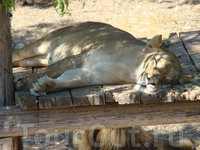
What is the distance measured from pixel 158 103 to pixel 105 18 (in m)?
6.71

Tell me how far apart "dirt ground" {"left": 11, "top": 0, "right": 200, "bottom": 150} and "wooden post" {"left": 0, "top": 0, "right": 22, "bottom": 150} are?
15.5 ft

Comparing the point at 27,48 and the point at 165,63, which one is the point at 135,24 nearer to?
the point at 27,48

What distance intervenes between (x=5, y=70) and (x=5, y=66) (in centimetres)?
5

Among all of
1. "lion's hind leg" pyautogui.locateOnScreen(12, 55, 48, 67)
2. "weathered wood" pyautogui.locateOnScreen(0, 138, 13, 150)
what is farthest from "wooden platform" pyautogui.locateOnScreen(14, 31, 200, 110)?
"lion's hind leg" pyautogui.locateOnScreen(12, 55, 48, 67)

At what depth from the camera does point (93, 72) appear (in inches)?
127

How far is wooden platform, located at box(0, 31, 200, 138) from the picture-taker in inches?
99.6

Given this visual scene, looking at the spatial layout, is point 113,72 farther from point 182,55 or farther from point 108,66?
point 182,55

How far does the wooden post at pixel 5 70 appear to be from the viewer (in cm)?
281

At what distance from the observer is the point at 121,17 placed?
914cm

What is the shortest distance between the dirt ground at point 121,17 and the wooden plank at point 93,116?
16.7 ft

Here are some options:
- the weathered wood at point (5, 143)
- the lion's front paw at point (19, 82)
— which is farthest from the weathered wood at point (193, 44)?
the weathered wood at point (5, 143)

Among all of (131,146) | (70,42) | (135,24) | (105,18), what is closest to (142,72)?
(131,146)

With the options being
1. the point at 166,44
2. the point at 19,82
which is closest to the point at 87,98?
the point at 19,82

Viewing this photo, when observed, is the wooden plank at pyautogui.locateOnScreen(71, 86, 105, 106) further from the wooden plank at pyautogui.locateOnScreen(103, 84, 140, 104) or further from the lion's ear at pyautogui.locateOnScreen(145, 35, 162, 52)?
the lion's ear at pyautogui.locateOnScreen(145, 35, 162, 52)
